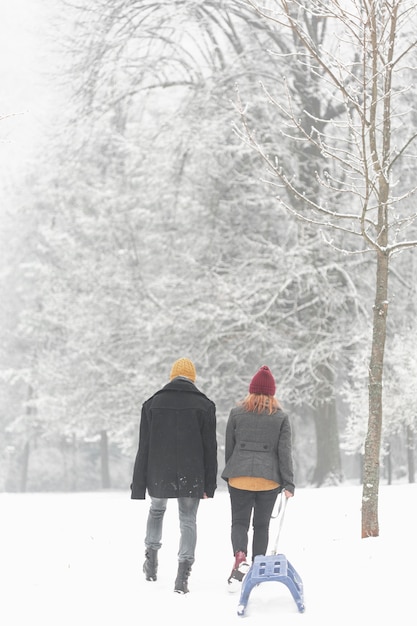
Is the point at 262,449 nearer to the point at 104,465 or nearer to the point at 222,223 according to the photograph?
the point at 222,223

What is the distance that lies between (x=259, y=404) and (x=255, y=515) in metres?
0.86

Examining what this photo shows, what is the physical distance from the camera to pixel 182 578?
611cm

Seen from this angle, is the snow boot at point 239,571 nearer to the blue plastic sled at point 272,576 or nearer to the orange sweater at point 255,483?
the orange sweater at point 255,483

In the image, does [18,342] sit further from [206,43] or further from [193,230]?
[206,43]

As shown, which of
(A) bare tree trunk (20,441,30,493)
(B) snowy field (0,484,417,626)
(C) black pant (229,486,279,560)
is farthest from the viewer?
(A) bare tree trunk (20,441,30,493)

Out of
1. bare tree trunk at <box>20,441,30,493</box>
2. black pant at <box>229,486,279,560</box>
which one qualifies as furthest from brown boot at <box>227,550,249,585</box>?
bare tree trunk at <box>20,441,30,493</box>

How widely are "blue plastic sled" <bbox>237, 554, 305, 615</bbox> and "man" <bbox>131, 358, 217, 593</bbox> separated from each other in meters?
0.89

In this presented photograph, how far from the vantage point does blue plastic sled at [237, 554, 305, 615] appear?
5.24 metres

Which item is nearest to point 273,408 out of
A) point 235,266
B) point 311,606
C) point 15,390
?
point 311,606

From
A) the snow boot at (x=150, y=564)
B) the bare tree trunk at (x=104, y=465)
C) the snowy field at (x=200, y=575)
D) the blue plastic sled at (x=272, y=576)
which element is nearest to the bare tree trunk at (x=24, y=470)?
the bare tree trunk at (x=104, y=465)

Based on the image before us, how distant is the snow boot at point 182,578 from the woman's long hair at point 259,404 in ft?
4.13

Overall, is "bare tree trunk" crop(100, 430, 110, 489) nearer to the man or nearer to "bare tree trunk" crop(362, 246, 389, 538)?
"bare tree trunk" crop(362, 246, 389, 538)

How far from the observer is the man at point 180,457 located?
6.13m

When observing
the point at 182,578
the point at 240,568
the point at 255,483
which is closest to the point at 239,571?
the point at 240,568
